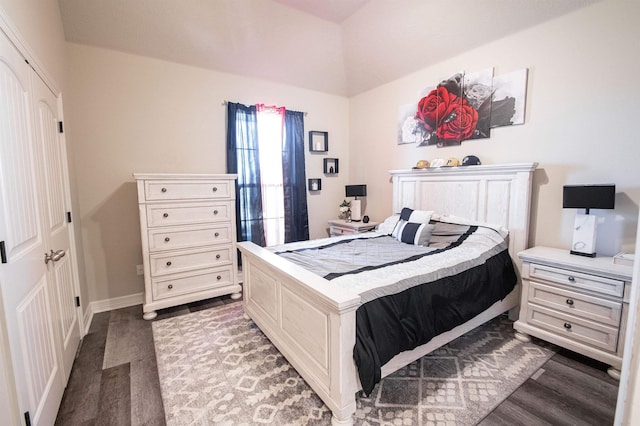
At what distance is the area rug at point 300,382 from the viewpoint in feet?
5.36

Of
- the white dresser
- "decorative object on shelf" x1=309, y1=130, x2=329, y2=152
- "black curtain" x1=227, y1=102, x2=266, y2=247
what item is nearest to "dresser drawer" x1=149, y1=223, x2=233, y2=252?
the white dresser

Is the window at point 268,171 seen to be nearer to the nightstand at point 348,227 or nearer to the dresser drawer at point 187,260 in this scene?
the nightstand at point 348,227

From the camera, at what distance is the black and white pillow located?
2.82 meters

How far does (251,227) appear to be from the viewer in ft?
12.5

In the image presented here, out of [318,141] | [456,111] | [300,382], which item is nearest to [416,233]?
[456,111]

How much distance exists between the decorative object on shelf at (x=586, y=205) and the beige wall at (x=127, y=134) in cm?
349

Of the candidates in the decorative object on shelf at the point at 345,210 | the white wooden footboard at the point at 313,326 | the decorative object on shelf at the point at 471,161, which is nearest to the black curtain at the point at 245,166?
the decorative object on shelf at the point at 345,210

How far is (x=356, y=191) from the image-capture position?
427cm

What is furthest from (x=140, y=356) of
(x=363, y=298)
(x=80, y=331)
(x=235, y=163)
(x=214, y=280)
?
(x=235, y=163)

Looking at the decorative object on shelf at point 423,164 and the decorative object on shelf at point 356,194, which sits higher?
the decorative object on shelf at point 423,164

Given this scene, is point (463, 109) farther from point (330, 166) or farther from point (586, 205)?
point (330, 166)

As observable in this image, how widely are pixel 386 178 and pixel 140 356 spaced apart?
3406 millimetres

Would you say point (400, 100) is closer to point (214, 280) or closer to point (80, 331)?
point (214, 280)

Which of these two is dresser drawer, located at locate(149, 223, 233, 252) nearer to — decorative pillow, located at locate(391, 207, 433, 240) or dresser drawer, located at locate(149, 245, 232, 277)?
dresser drawer, located at locate(149, 245, 232, 277)
